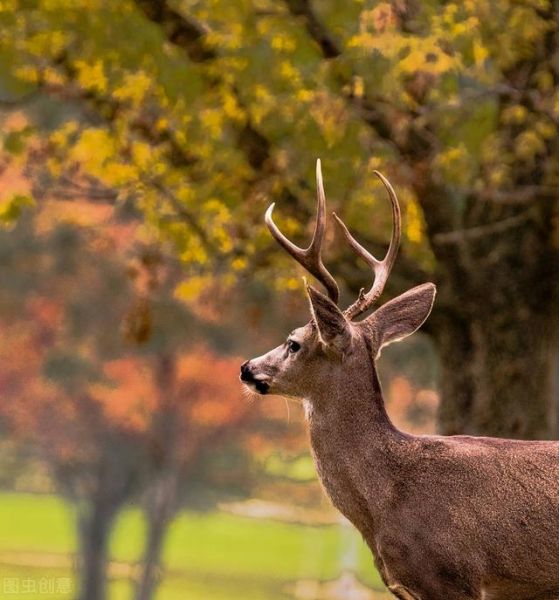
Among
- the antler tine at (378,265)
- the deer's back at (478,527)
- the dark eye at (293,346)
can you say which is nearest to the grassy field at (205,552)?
the antler tine at (378,265)

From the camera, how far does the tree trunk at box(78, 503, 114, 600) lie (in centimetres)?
3466

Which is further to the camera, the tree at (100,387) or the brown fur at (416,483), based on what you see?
the tree at (100,387)

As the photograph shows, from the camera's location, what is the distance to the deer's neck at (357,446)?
802 centimetres

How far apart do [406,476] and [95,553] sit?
27.7 metres

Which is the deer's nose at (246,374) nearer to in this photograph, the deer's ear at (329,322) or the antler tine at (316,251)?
the deer's ear at (329,322)

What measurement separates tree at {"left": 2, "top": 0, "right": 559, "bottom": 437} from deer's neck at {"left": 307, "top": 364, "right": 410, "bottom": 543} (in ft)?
18.2

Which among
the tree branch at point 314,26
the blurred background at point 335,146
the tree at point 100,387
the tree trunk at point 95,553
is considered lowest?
A: the tree trunk at point 95,553

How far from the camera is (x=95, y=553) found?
35.0 metres

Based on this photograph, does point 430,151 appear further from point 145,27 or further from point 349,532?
point 349,532

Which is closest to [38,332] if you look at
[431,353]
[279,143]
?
[431,353]

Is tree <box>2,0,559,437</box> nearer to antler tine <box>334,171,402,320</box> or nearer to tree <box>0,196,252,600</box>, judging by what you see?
antler tine <box>334,171,402,320</box>

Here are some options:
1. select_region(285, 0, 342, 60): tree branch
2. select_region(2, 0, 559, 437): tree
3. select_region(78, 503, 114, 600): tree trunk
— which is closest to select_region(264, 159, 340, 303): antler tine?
select_region(2, 0, 559, 437): tree

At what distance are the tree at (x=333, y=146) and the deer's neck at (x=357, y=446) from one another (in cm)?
555

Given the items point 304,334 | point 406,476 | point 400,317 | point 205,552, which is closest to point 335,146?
point 400,317
